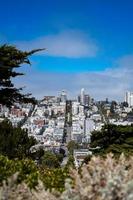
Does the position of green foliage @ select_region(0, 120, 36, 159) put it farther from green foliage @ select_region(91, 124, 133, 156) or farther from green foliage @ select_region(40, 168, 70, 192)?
green foliage @ select_region(40, 168, 70, 192)

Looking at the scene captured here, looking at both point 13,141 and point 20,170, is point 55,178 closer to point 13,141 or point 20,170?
point 20,170

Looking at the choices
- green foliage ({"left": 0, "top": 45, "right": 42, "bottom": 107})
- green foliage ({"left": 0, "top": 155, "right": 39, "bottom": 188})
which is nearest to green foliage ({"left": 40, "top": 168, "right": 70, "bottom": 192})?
green foliage ({"left": 0, "top": 155, "right": 39, "bottom": 188})

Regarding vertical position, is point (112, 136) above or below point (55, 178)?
above

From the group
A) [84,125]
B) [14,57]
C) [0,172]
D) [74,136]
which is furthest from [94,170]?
[84,125]

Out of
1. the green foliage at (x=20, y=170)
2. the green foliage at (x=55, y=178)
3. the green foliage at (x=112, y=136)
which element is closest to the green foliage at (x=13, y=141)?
the green foliage at (x=112, y=136)

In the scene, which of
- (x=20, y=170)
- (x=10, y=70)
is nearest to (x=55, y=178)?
(x=20, y=170)
